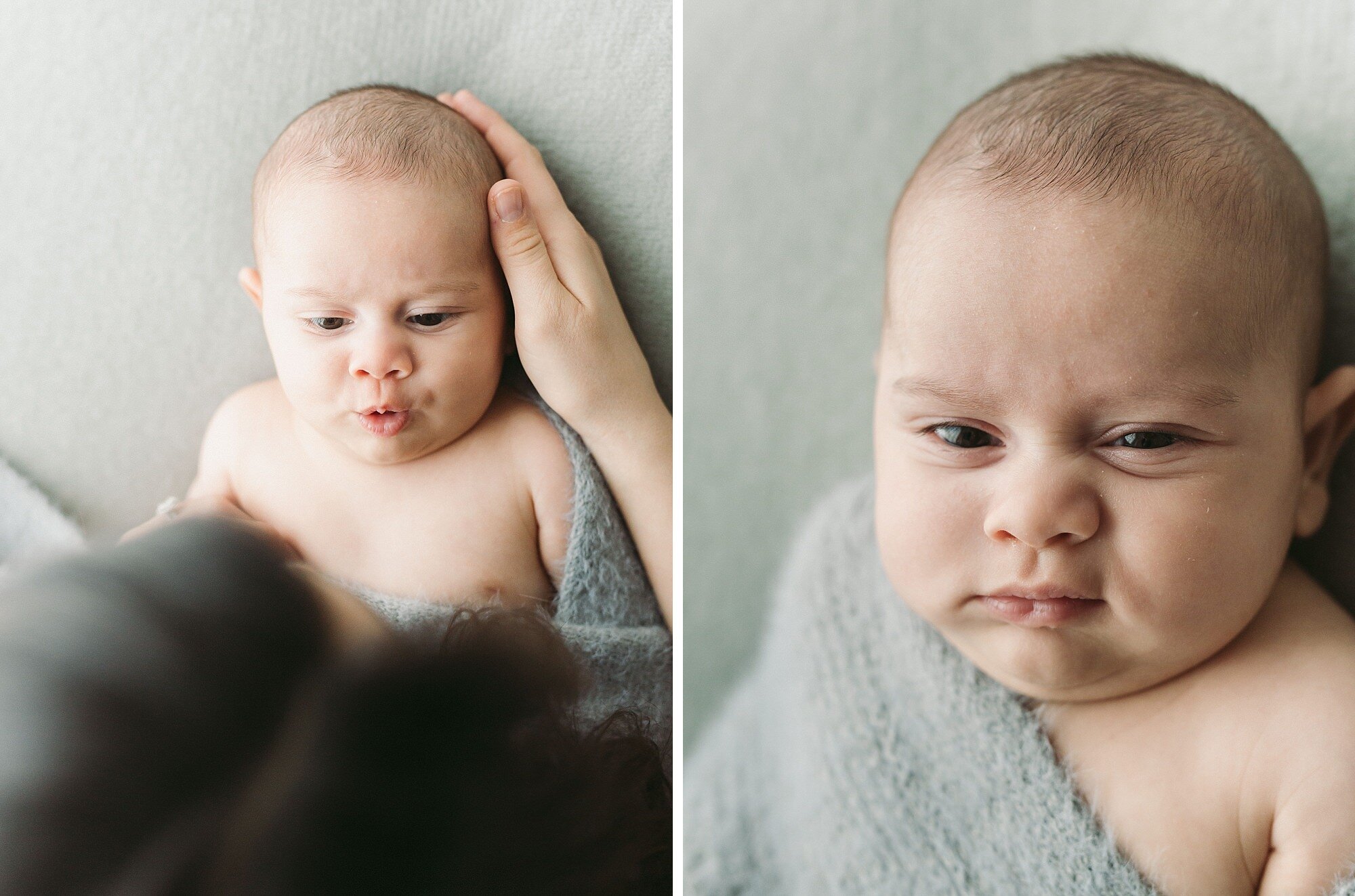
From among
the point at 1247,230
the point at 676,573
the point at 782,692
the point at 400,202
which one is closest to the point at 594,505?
the point at 676,573

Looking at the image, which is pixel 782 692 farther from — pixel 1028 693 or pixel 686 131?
pixel 686 131

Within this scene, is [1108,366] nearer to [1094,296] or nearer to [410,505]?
[1094,296]

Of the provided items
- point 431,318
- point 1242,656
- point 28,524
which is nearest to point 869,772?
point 1242,656

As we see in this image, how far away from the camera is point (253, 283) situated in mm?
579

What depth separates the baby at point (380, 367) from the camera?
22.1 inches

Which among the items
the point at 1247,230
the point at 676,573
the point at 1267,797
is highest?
the point at 1247,230

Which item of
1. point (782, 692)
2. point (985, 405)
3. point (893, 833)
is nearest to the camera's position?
point (985, 405)

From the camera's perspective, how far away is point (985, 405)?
2.18 feet

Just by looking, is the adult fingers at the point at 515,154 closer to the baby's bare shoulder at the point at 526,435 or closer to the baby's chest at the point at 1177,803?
the baby's bare shoulder at the point at 526,435

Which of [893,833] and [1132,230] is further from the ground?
[1132,230]

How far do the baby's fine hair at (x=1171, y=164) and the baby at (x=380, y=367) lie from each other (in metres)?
0.37

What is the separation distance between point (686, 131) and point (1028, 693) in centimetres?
63

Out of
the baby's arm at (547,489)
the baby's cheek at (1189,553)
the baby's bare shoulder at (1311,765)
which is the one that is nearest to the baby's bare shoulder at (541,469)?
the baby's arm at (547,489)

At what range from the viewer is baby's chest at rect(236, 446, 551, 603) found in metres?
0.58
